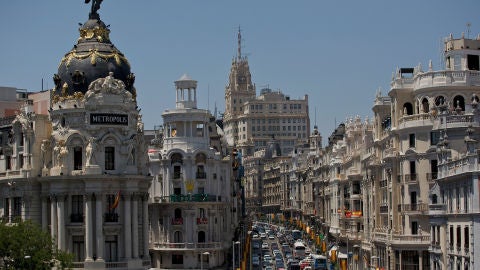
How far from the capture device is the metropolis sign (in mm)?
101062

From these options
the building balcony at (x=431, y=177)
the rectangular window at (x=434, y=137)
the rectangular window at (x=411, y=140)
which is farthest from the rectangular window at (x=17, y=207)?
the rectangular window at (x=434, y=137)

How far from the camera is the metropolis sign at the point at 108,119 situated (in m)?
101

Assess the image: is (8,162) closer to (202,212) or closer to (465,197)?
(202,212)

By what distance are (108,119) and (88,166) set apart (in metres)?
5.29

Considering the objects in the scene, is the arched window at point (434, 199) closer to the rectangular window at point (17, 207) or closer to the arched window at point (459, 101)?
the arched window at point (459, 101)

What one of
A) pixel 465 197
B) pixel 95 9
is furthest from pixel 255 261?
pixel 465 197

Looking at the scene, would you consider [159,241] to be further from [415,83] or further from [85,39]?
[415,83]

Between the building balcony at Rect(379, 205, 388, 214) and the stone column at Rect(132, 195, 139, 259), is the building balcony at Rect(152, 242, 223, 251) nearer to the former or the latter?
the stone column at Rect(132, 195, 139, 259)

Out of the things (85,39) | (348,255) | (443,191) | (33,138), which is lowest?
(348,255)

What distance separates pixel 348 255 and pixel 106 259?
47838mm

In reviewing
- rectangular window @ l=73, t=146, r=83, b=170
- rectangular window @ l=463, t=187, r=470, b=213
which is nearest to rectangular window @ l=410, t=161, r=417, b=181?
rectangular window @ l=463, t=187, r=470, b=213

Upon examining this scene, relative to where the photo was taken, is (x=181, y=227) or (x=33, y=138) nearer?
(x=33, y=138)

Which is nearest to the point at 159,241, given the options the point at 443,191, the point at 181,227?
the point at 181,227

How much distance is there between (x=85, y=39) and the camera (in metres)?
107
